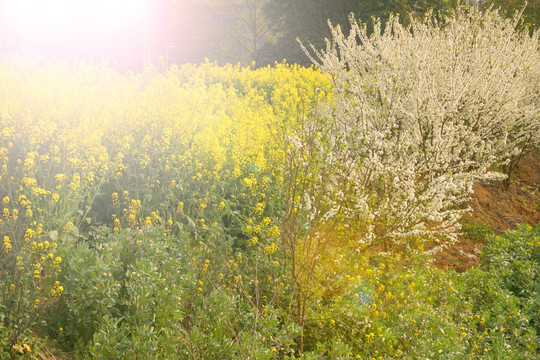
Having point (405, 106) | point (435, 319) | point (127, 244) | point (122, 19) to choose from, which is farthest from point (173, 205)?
point (122, 19)

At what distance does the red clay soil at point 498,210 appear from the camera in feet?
20.4

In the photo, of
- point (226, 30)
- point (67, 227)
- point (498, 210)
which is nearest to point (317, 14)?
point (226, 30)

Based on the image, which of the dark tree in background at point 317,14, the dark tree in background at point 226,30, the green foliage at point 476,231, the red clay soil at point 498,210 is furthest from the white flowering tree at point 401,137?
the dark tree in background at point 317,14

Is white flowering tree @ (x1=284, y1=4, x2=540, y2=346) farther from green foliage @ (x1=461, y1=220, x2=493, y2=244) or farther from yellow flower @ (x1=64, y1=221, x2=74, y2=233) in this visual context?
yellow flower @ (x1=64, y1=221, x2=74, y2=233)

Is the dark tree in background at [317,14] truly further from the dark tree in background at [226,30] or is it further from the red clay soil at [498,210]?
the red clay soil at [498,210]

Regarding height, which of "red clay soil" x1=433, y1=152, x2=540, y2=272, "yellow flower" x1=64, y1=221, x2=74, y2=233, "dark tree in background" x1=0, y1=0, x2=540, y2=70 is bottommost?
"red clay soil" x1=433, y1=152, x2=540, y2=272

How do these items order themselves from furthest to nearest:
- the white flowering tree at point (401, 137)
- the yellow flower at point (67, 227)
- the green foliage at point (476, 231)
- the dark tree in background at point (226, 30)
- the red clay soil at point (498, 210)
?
the dark tree in background at point (226, 30)
the green foliage at point (476, 231)
the red clay soil at point (498, 210)
the white flowering tree at point (401, 137)
the yellow flower at point (67, 227)

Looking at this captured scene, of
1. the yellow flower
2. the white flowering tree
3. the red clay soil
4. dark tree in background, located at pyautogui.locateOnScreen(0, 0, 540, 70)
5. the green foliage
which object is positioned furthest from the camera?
dark tree in background, located at pyautogui.locateOnScreen(0, 0, 540, 70)

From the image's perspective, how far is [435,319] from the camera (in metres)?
3.83

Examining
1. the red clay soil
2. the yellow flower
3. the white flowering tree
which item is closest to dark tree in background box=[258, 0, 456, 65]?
the red clay soil

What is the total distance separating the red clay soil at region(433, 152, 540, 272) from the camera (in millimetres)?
6223

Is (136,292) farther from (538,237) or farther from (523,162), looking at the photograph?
(523,162)

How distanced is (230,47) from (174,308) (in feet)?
122

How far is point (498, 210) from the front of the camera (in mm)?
8070
